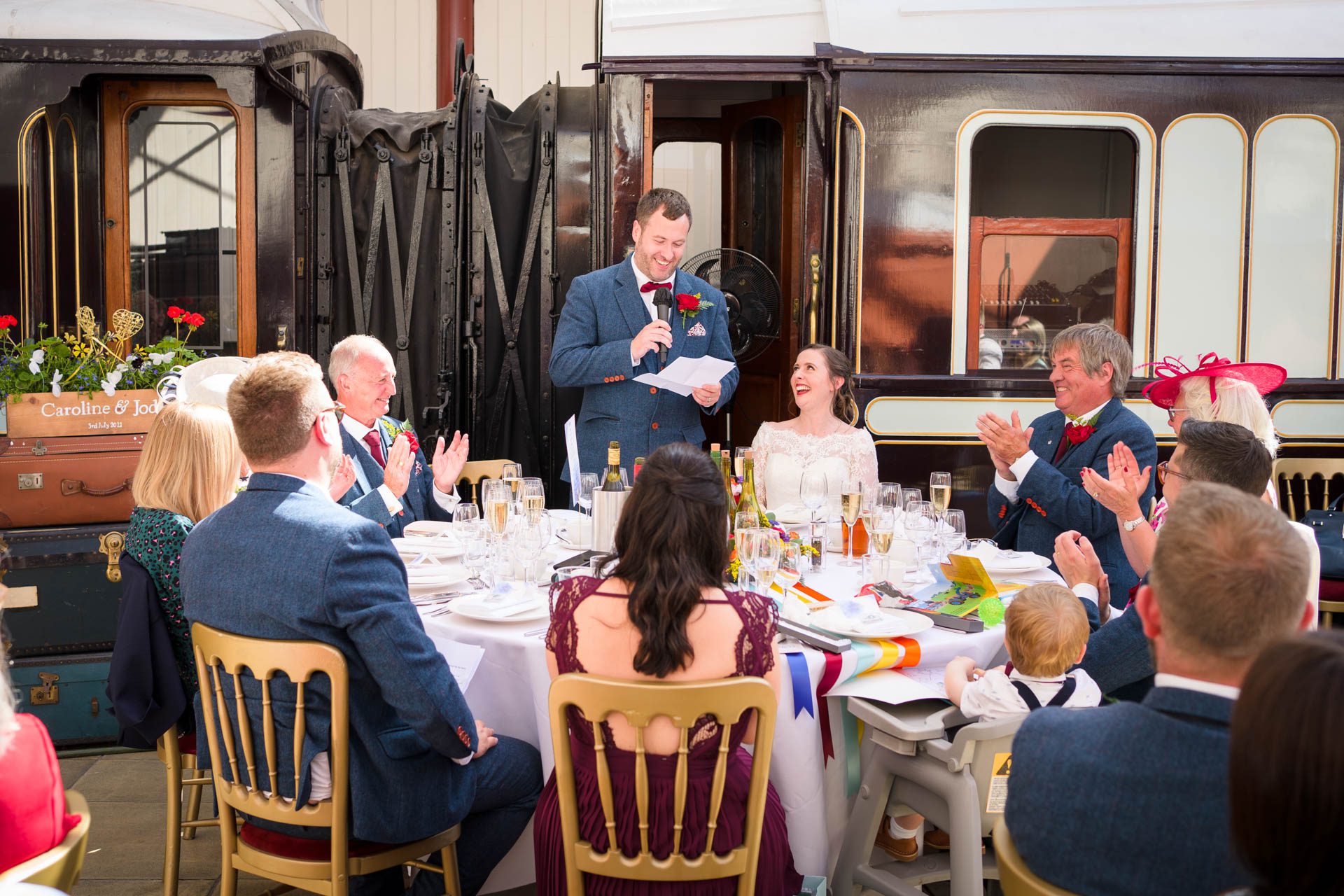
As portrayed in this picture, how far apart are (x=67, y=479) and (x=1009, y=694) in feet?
12.6

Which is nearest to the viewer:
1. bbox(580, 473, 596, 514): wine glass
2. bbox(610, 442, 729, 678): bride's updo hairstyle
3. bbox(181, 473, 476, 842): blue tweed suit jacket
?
bbox(610, 442, 729, 678): bride's updo hairstyle

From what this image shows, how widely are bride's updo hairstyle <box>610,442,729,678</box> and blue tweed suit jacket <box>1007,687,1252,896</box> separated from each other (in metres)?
0.72

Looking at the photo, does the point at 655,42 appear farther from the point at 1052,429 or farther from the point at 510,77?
the point at 510,77

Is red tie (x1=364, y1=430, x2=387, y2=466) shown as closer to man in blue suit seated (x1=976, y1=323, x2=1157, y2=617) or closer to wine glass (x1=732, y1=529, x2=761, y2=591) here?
wine glass (x1=732, y1=529, x2=761, y2=591)

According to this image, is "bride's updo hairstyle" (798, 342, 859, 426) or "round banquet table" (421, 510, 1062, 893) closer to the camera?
"round banquet table" (421, 510, 1062, 893)

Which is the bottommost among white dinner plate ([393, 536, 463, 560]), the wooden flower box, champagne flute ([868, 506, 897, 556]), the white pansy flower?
white dinner plate ([393, 536, 463, 560])

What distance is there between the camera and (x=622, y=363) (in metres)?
4.80

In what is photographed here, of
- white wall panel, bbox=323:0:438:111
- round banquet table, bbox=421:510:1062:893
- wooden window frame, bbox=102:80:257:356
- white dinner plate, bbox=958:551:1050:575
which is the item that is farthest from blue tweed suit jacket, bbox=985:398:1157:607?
white wall panel, bbox=323:0:438:111

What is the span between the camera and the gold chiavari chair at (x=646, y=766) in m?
1.98

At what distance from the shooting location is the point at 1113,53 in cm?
566

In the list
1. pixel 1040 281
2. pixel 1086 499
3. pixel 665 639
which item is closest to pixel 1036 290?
pixel 1040 281

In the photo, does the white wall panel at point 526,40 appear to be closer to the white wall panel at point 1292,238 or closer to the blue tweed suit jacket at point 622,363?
the blue tweed suit jacket at point 622,363

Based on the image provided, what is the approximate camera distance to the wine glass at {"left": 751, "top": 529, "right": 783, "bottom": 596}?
284 centimetres

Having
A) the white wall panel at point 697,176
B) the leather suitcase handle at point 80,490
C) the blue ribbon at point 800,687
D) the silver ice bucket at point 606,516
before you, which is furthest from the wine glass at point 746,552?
the white wall panel at point 697,176
